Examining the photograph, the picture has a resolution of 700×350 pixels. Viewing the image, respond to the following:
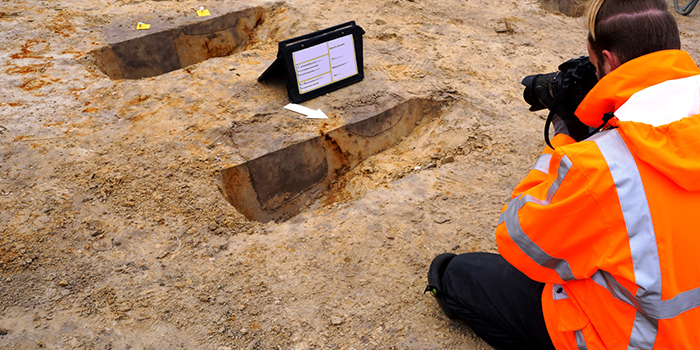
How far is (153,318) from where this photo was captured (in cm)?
219

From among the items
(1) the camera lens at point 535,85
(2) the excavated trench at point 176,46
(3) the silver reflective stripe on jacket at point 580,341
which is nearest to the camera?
(3) the silver reflective stripe on jacket at point 580,341

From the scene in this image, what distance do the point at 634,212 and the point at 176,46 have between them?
5357 millimetres

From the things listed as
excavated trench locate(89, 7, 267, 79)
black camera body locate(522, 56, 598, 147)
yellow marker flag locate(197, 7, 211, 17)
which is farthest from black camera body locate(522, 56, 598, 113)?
yellow marker flag locate(197, 7, 211, 17)

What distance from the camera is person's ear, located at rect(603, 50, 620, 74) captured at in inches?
55.7

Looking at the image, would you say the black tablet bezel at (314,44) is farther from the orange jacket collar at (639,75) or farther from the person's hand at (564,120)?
the orange jacket collar at (639,75)

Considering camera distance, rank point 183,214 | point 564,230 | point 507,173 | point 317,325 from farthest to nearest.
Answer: point 507,173 → point 183,214 → point 317,325 → point 564,230

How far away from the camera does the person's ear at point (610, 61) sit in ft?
4.64

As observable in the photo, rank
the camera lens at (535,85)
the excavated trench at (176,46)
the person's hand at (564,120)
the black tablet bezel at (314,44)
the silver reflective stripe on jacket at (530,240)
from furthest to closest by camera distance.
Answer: the excavated trench at (176,46) < the black tablet bezel at (314,44) < the camera lens at (535,85) < the person's hand at (564,120) < the silver reflective stripe on jacket at (530,240)

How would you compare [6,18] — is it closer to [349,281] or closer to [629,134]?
[349,281]

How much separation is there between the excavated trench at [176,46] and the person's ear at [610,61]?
4823mm

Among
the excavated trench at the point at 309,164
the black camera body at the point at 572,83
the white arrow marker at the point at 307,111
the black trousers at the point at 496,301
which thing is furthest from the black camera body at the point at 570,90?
the white arrow marker at the point at 307,111

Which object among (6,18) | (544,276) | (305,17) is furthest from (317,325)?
(6,18)

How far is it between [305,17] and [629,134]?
4.91m

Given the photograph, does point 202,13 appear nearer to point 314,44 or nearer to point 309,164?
point 314,44
